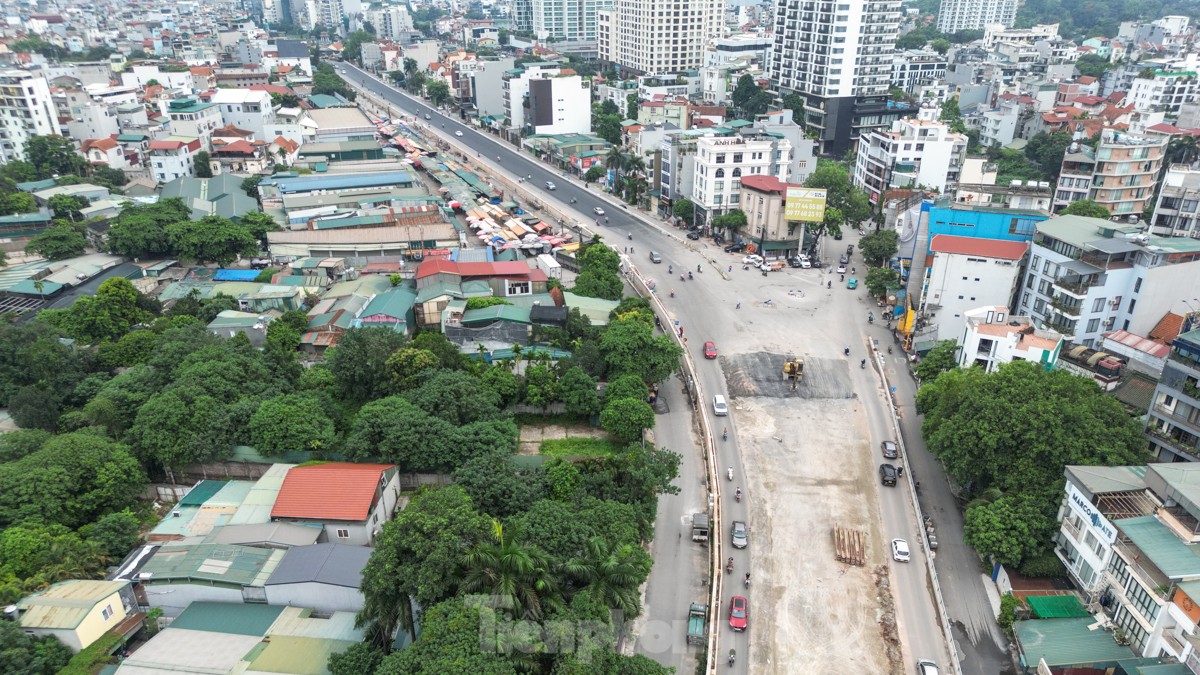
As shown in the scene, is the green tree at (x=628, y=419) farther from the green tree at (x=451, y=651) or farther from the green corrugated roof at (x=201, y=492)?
the green corrugated roof at (x=201, y=492)

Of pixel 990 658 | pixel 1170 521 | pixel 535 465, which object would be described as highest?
pixel 1170 521

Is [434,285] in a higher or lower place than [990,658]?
higher

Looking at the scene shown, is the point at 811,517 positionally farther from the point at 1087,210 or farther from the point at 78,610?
the point at 1087,210

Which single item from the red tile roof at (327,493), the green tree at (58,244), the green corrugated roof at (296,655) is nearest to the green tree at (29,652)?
the green corrugated roof at (296,655)

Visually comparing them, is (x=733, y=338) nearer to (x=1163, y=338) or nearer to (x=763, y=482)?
(x=763, y=482)

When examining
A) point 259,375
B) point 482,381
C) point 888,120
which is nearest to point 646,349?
point 482,381

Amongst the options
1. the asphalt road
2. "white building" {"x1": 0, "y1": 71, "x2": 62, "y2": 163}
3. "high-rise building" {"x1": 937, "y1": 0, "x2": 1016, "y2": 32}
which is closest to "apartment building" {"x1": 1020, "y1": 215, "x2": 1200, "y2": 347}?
the asphalt road
